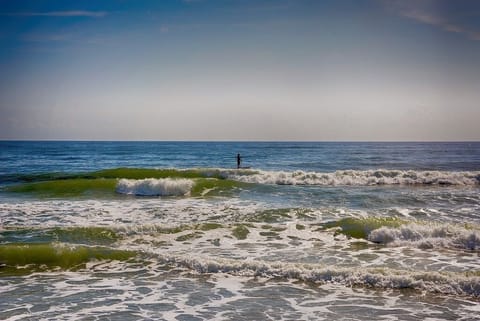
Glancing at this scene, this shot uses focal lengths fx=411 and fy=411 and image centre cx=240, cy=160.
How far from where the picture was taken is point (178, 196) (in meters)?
22.6

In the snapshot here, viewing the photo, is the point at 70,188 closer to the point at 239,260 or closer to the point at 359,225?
the point at 239,260

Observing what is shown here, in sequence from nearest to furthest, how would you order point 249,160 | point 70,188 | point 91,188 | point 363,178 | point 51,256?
1. point 51,256
2. point 70,188
3. point 91,188
4. point 363,178
5. point 249,160

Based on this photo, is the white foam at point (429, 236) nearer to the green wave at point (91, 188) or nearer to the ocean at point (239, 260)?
the ocean at point (239, 260)

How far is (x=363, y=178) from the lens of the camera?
2934 centimetres

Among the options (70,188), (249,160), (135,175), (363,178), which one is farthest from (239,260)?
(249,160)

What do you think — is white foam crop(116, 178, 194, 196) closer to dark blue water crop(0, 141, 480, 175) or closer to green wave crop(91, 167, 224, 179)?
green wave crop(91, 167, 224, 179)

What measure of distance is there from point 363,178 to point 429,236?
17585 millimetres

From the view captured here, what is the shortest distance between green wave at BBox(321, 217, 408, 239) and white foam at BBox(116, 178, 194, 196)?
440 inches

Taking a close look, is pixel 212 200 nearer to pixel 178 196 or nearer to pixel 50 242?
pixel 178 196

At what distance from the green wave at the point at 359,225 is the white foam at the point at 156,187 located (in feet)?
36.7

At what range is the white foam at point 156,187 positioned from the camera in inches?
918

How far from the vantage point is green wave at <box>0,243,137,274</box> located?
33.7 ft

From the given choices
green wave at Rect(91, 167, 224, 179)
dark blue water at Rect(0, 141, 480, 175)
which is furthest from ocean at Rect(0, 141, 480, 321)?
dark blue water at Rect(0, 141, 480, 175)

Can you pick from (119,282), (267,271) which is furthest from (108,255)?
(267,271)
